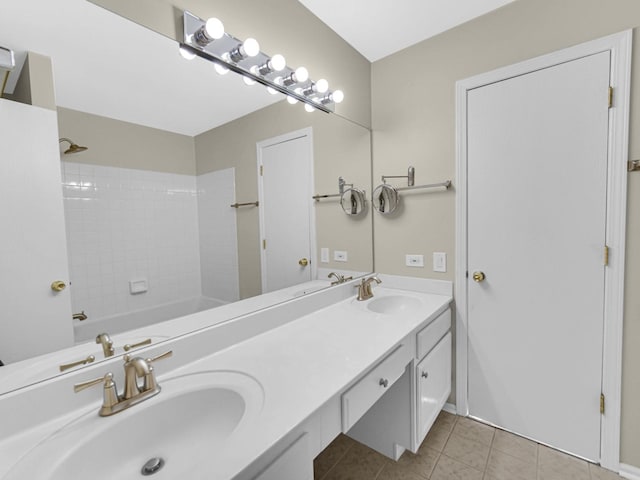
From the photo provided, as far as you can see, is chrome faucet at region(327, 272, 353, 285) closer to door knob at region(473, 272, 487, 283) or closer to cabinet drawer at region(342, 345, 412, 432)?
cabinet drawer at region(342, 345, 412, 432)

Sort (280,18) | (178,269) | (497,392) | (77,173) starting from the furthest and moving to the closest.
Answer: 1. (497,392)
2. (280,18)
3. (178,269)
4. (77,173)

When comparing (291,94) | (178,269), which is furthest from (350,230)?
(178,269)

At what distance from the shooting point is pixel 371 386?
108 cm

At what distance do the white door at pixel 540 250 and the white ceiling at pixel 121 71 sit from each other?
126 cm

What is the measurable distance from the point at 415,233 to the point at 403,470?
1.30 meters

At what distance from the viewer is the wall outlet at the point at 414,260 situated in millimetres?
1935

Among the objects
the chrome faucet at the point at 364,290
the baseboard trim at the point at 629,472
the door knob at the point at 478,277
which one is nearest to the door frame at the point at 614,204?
the baseboard trim at the point at 629,472

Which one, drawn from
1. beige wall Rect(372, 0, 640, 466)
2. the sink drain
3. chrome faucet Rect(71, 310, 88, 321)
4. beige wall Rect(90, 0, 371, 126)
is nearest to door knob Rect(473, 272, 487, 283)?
beige wall Rect(372, 0, 640, 466)

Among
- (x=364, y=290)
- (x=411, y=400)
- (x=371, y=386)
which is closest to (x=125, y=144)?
(x=371, y=386)

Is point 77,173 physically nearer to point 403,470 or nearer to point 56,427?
point 56,427

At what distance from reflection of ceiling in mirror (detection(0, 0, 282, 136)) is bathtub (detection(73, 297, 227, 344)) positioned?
2.05 feet

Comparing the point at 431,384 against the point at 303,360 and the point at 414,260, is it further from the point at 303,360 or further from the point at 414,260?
the point at 303,360

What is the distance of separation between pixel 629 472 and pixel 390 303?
1316 millimetres

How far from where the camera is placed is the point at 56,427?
77 centimetres
